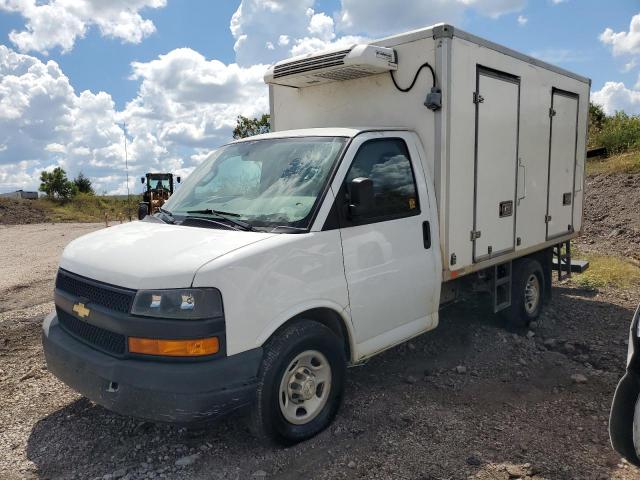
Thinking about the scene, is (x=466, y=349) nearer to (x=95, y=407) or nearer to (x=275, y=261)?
(x=275, y=261)

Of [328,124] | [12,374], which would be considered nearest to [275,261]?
[328,124]

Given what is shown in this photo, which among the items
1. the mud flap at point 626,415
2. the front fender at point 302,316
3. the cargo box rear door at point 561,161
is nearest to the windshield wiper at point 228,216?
the front fender at point 302,316

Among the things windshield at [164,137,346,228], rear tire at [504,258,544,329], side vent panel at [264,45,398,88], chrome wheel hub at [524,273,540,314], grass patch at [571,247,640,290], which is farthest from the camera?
grass patch at [571,247,640,290]

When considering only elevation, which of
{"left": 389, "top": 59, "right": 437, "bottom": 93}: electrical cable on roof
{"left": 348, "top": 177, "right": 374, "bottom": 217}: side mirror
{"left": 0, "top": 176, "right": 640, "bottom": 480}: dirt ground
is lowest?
{"left": 0, "top": 176, "right": 640, "bottom": 480}: dirt ground

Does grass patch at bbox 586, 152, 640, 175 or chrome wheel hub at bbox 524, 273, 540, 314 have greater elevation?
grass patch at bbox 586, 152, 640, 175

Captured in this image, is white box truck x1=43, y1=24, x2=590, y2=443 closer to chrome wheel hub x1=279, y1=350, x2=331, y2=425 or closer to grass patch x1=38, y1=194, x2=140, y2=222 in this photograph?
chrome wheel hub x1=279, y1=350, x2=331, y2=425

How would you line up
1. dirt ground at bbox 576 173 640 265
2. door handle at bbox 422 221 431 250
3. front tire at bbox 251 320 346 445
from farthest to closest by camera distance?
dirt ground at bbox 576 173 640 265, door handle at bbox 422 221 431 250, front tire at bbox 251 320 346 445

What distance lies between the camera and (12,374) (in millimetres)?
5098

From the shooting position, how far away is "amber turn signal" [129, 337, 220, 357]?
124 inches

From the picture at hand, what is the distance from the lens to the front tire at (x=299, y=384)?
342cm

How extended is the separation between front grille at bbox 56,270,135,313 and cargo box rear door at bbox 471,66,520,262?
3.29 m

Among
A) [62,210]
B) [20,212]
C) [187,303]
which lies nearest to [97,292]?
[187,303]

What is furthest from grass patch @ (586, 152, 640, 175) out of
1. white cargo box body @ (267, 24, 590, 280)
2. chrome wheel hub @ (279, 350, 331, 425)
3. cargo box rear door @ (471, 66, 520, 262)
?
chrome wheel hub @ (279, 350, 331, 425)

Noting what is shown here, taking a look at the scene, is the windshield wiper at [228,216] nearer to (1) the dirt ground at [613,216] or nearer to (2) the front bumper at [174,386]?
(2) the front bumper at [174,386]
